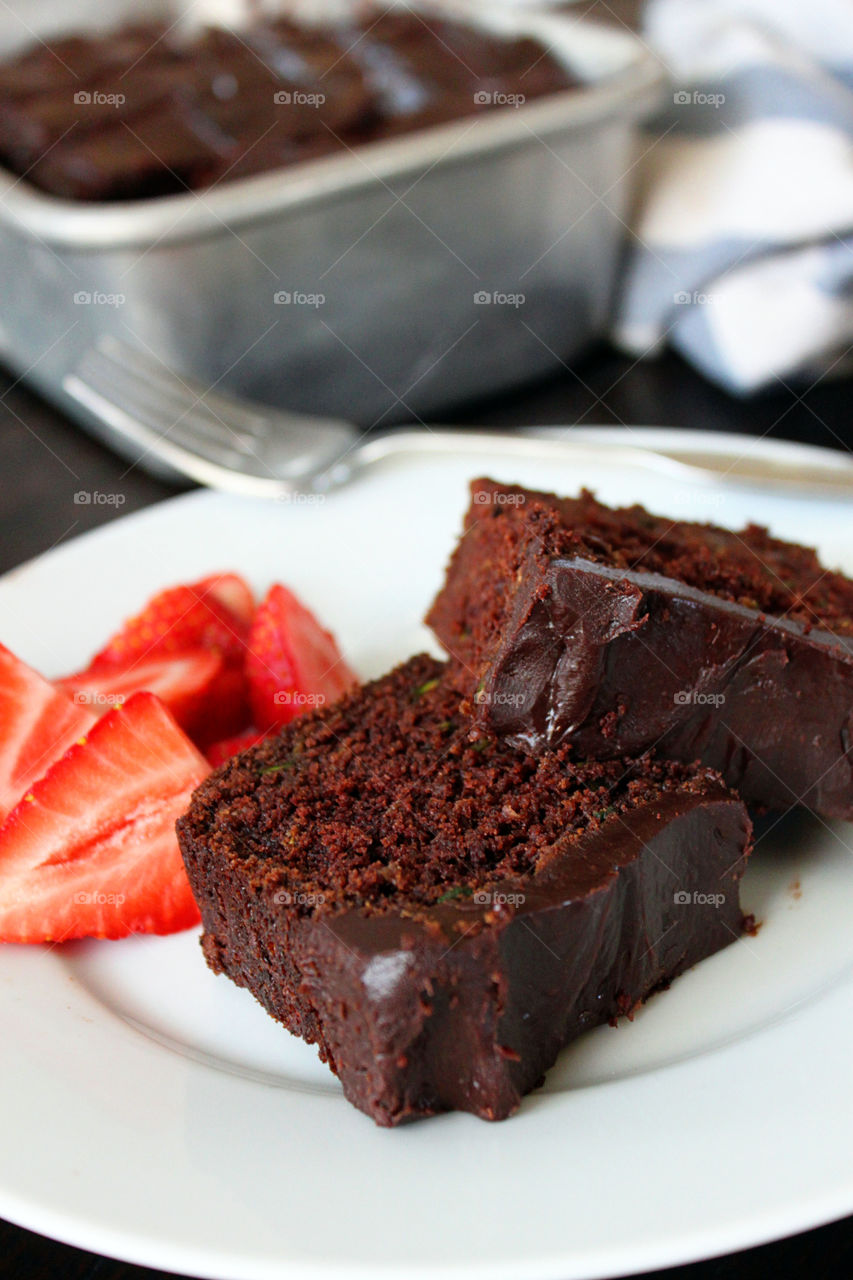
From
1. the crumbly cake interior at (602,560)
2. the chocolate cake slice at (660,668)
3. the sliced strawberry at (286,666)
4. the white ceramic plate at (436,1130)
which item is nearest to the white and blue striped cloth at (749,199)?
the crumbly cake interior at (602,560)

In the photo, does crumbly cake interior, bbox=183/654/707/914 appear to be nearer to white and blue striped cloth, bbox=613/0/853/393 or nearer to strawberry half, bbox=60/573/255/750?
strawberry half, bbox=60/573/255/750

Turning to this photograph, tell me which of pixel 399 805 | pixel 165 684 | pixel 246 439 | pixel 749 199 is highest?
pixel 749 199

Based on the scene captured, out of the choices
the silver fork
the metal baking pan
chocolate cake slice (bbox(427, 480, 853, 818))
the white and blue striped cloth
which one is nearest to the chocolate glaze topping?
the metal baking pan

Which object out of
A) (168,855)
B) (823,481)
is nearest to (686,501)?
(823,481)

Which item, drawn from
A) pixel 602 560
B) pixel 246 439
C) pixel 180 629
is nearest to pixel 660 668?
pixel 602 560

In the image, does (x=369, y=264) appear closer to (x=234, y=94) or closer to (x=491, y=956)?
(x=234, y=94)

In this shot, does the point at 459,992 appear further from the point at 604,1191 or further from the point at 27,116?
the point at 27,116
